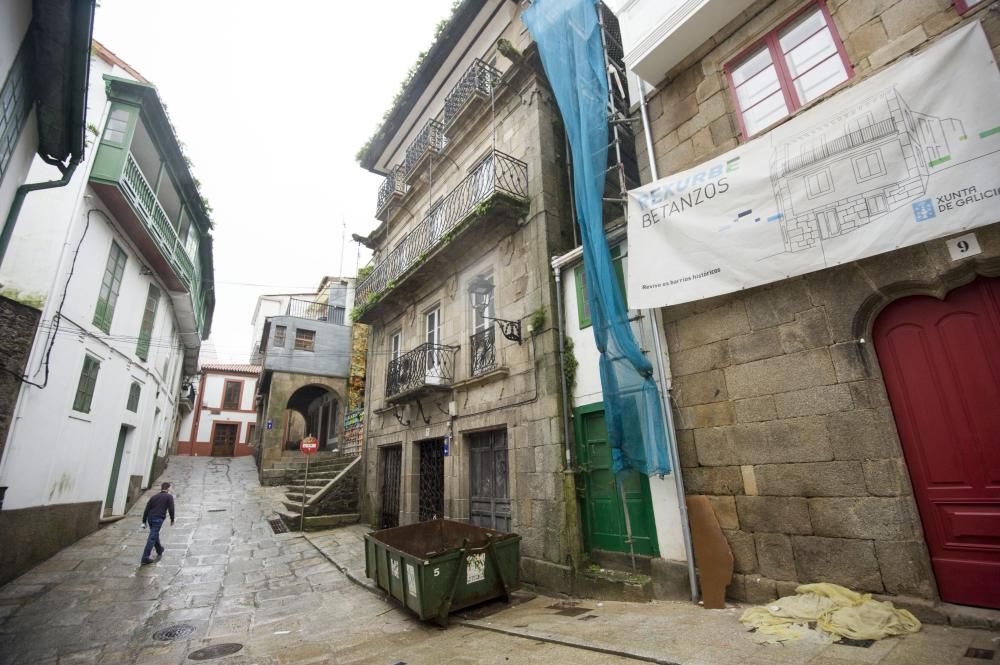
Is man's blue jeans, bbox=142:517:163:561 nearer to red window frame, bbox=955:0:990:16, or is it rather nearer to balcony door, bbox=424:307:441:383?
balcony door, bbox=424:307:441:383

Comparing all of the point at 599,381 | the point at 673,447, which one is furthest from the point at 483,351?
the point at 673,447

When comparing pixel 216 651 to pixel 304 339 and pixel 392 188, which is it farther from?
pixel 304 339

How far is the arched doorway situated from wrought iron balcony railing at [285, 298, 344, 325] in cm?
393

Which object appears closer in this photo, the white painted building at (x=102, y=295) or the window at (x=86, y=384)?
the white painted building at (x=102, y=295)

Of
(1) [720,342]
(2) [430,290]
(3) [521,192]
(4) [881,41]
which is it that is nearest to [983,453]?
(1) [720,342]

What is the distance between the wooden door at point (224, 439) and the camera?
3031cm

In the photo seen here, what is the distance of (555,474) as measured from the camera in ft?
22.0

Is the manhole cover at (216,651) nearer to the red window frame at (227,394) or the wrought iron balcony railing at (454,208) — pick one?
the wrought iron balcony railing at (454,208)

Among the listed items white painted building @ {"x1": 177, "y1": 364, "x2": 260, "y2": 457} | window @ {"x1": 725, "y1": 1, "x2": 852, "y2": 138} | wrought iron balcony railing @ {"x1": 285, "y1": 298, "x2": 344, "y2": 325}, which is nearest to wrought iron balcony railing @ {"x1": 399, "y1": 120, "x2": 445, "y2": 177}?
window @ {"x1": 725, "y1": 1, "x2": 852, "y2": 138}

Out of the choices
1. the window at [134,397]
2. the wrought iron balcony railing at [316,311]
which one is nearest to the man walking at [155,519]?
the window at [134,397]

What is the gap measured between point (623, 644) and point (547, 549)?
8.90ft

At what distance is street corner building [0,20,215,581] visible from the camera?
17.4 ft

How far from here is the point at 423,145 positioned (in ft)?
41.0

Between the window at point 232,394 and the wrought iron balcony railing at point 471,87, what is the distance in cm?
2912
